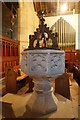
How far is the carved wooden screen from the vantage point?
10.7 m

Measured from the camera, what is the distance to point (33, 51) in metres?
1.43

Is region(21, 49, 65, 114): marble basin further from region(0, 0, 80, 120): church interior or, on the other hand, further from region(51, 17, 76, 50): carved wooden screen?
region(51, 17, 76, 50): carved wooden screen

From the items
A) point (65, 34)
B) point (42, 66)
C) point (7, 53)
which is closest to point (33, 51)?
Result: point (42, 66)

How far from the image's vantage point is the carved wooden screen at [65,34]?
10.7 m

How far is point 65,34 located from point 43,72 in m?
10.3

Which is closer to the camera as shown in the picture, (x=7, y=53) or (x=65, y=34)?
(x=7, y=53)

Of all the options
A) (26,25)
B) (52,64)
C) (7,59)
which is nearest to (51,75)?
(52,64)

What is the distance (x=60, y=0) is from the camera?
27.0 feet

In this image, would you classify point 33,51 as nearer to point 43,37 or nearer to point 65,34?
point 43,37

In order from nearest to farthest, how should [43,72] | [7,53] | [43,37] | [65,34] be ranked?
1. [43,72]
2. [43,37]
3. [7,53]
4. [65,34]

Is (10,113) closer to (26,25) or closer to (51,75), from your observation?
(51,75)

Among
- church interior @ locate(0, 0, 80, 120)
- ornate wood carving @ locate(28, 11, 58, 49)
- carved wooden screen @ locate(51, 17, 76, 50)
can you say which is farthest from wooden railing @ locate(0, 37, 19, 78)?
carved wooden screen @ locate(51, 17, 76, 50)

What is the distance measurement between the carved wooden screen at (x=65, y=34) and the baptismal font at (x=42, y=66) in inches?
355

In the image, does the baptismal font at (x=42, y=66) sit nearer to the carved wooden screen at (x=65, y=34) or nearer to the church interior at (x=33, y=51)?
the church interior at (x=33, y=51)
